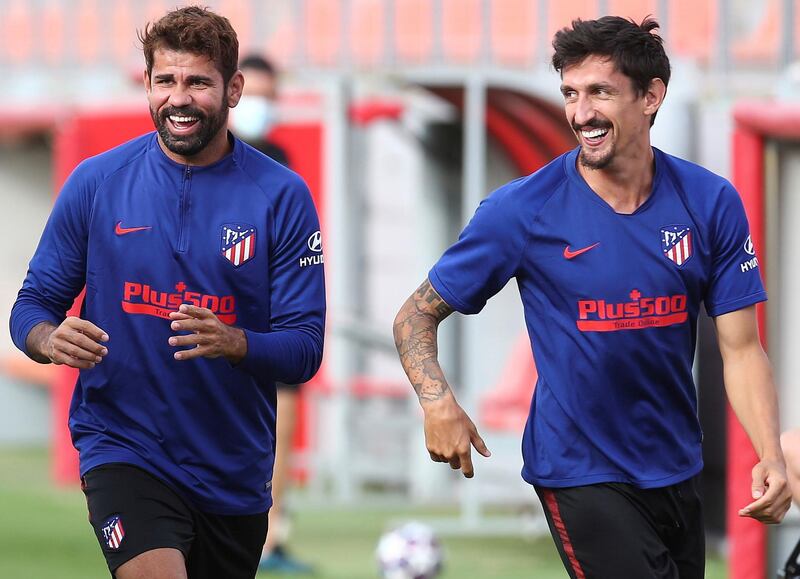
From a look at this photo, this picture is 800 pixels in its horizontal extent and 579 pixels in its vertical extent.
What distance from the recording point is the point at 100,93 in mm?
16078

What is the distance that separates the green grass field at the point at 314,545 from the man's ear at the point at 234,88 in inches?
153

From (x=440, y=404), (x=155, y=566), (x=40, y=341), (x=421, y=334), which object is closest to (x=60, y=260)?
(x=40, y=341)

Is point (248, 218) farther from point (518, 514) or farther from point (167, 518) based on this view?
point (518, 514)

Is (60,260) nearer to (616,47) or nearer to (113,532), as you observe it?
(113,532)

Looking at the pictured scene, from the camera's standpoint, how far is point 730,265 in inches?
177

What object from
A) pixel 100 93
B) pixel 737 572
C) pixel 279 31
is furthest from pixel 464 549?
pixel 100 93

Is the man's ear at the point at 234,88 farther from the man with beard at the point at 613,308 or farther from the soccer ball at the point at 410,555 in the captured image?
the soccer ball at the point at 410,555

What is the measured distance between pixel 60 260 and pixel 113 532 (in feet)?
2.44

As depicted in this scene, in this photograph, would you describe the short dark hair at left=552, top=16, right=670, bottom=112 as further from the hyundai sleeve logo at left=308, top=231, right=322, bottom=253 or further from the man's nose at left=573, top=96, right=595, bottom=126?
the hyundai sleeve logo at left=308, top=231, right=322, bottom=253

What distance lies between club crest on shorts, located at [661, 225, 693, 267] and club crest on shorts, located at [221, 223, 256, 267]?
109 centimetres

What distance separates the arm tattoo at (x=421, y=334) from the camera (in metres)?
4.35

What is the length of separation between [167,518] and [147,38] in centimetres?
129

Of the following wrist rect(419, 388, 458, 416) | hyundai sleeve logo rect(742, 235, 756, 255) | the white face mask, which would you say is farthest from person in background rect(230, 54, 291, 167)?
wrist rect(419, 388, 458, 416)

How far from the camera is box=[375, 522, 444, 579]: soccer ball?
7.58m
